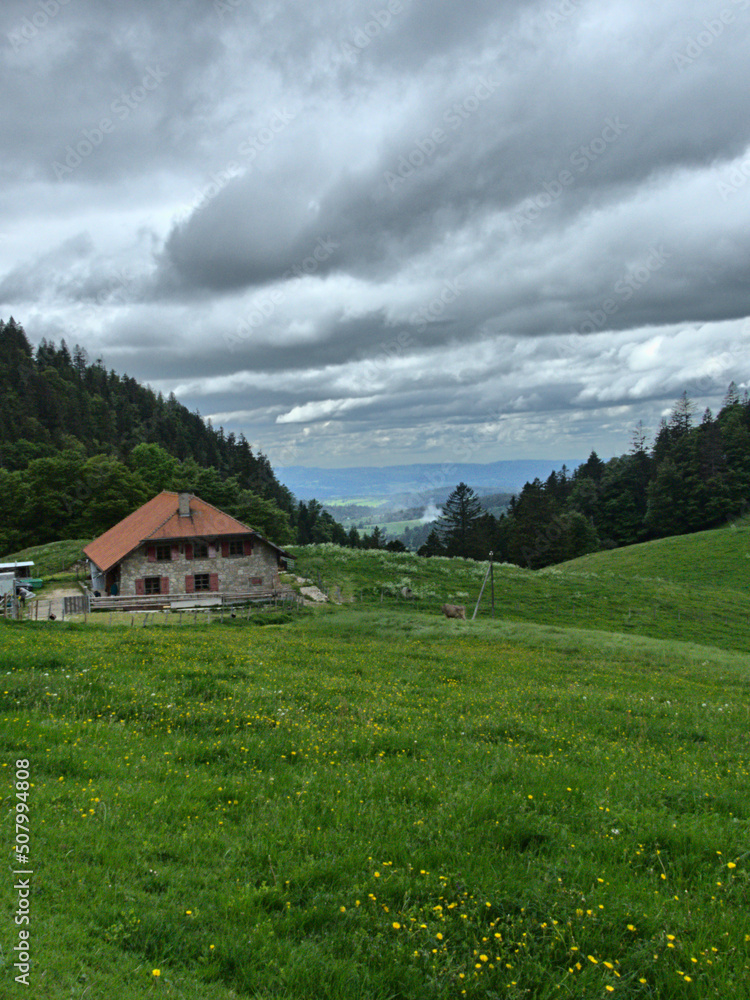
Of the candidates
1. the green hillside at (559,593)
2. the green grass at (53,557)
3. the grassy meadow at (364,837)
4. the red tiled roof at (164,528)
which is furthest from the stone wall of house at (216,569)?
the grassy meadow at (364,837)

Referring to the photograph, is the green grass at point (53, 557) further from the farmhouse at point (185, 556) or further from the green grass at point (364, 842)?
the green grass at point (364, 842)

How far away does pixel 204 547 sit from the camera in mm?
45906

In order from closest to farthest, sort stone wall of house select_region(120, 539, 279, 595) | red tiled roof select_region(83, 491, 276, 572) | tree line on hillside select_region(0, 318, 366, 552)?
stone wall of house select_region(120, 539, 279, 595), red tiled roof select_region(83, 491, 276, 572), tree line on hillside select_region(0, 318, 366, 552)

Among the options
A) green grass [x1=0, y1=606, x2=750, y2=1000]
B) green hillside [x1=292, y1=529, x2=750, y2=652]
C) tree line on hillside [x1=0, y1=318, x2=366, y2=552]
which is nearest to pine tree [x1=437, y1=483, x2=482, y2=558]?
tree line on hillside [x1=0, y1=318, x2=366, y2=552]

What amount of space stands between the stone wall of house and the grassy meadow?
2990 centimetres

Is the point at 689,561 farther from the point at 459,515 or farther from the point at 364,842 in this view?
the point at 364,842

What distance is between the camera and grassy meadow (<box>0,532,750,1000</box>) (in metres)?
5.04

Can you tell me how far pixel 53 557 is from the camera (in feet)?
206

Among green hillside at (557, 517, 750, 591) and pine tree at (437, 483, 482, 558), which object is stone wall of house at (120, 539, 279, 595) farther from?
pine tree at (437, 483, 482, 558)

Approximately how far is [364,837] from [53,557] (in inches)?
2605

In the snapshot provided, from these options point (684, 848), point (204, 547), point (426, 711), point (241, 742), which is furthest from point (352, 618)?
point (684, 848)

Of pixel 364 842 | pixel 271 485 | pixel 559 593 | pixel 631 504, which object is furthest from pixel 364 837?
pixel 271 485

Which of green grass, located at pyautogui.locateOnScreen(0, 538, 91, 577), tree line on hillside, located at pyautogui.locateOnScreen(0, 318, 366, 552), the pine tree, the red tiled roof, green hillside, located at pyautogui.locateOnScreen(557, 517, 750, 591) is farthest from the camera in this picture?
the pine tree

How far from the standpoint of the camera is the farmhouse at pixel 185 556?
43969 millimetres
